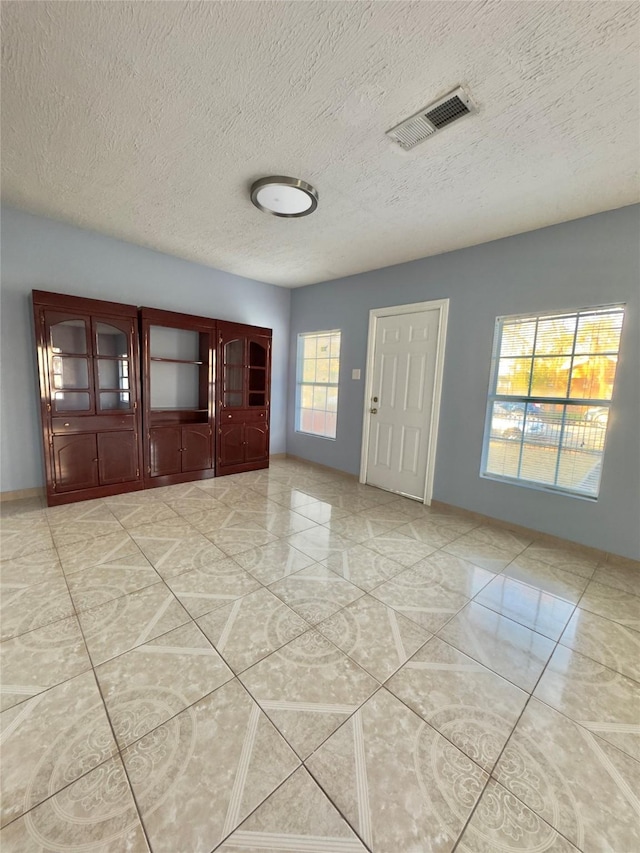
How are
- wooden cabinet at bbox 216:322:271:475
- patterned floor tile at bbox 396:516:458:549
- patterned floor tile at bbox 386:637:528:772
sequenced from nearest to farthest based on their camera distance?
1. patterned floor tile at bbox 386:637:528:772
2. patterned floor tile at bbox 396:516:458:549
3. wooden cabinet at bbox 216:322:271:475

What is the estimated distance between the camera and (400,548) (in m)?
2.64

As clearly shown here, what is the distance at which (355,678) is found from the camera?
1450 mm

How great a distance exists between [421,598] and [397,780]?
A: 1.01m

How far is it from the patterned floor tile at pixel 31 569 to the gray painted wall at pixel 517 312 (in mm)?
3113

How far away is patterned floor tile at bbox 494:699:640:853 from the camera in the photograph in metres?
0.98

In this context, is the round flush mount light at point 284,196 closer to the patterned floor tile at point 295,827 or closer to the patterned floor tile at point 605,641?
the patterned floor tile at point 295,827

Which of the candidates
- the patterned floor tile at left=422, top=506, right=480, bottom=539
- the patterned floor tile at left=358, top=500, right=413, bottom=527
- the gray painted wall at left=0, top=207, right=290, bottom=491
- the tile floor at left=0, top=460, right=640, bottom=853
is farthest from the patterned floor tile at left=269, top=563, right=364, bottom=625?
the gray painted wall at left=0, top=207, right=290, bottom=491

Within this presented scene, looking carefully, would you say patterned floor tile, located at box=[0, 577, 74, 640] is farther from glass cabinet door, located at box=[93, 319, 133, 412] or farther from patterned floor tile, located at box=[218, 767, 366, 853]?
glass cabinet door, located at box=[93, 319, 133, 412]

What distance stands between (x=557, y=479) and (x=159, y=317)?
13.5 feet

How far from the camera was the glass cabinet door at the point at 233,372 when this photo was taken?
422 centimetres

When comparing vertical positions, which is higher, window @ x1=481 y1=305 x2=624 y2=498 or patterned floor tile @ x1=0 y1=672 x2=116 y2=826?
window @ x1=481 y1=305 x2=624 y2=498

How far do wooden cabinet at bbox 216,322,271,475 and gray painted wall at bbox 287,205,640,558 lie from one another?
3.85ft

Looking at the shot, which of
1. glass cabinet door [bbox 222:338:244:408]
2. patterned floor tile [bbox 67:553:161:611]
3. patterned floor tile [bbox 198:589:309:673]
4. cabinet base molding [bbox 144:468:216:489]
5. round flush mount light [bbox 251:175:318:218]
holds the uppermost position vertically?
round flush mount light [bbox 251:175:318:218]

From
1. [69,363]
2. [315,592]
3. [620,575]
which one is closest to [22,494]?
[69,363]
